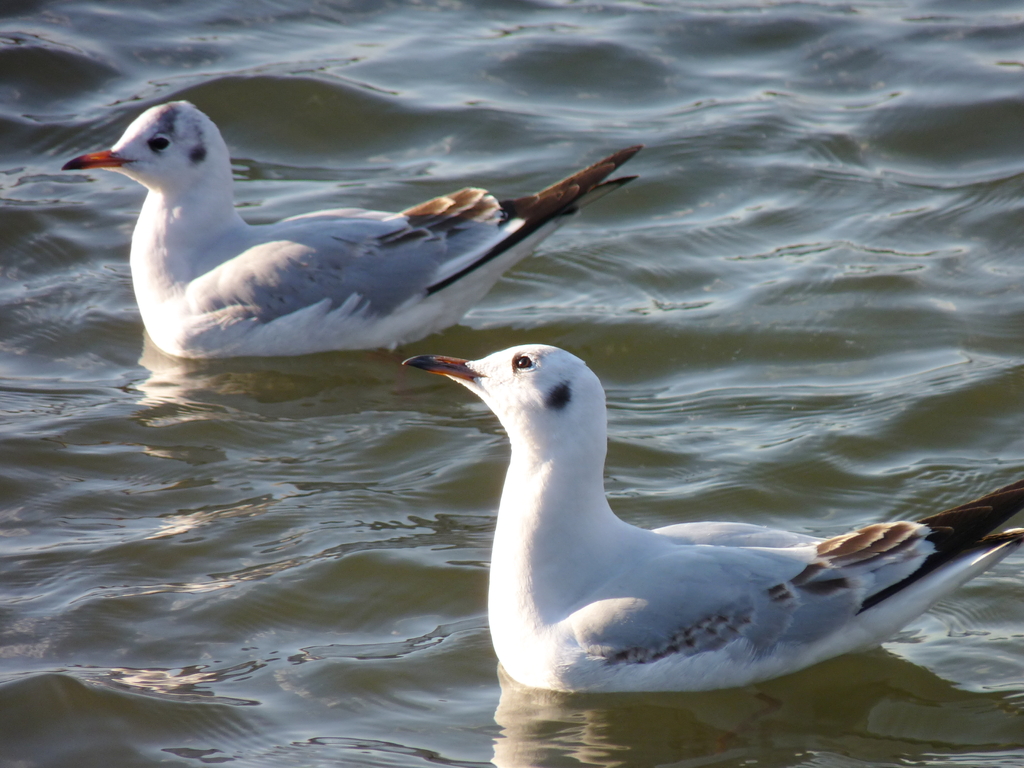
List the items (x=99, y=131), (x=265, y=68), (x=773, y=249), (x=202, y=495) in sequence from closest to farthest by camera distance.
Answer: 1. (x=202, y=495)
2. (x=773, y=249)
3. (x=99, y=131)
4. (x=265, y=68)

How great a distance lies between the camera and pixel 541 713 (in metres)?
4.94

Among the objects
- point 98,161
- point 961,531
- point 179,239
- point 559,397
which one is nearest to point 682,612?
point 559,397

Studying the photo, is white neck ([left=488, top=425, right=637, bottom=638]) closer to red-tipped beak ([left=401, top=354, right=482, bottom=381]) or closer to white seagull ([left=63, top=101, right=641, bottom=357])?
red-tipped beak ([left=401, top=354, right=482, bottom=381])

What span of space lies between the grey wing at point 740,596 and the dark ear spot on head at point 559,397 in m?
0.69

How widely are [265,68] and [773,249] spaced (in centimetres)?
530

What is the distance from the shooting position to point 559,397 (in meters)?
4.89

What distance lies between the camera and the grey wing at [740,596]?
478 cm

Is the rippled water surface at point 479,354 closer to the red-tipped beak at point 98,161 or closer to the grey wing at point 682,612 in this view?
the grey wing at point 682,612

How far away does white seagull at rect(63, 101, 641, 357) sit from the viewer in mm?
7957

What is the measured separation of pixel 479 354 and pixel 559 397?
3266 mm

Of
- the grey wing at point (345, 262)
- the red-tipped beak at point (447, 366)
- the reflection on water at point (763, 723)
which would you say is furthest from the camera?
the grey wing at point (345, 262)

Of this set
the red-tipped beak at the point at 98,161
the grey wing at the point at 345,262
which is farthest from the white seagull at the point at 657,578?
the red-tipped beak at the point at 98,161

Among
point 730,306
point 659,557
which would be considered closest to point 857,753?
point 659,557

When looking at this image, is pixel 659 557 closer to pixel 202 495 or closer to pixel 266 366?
pixel 202 495
